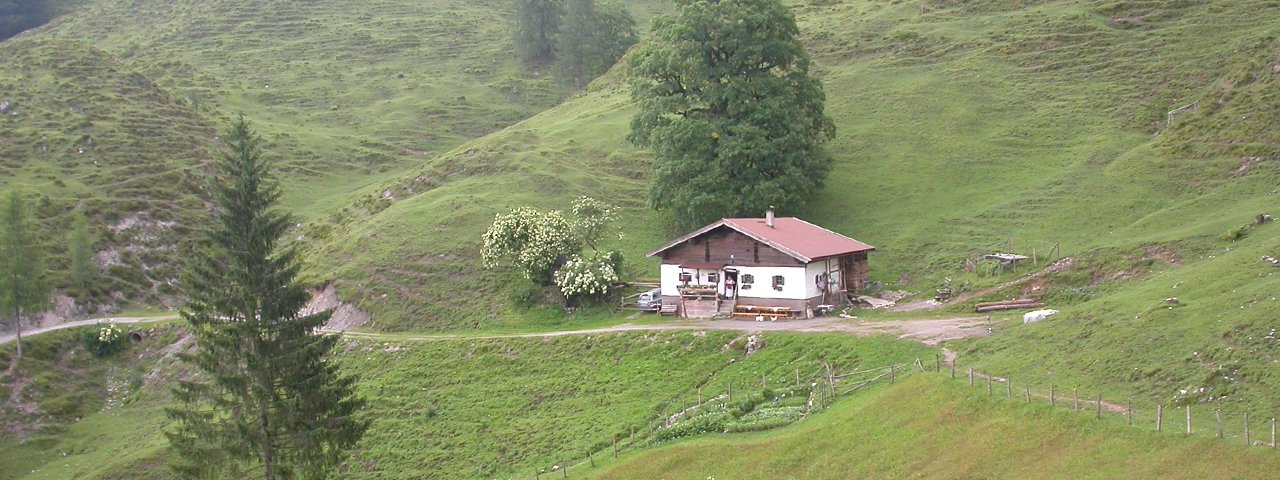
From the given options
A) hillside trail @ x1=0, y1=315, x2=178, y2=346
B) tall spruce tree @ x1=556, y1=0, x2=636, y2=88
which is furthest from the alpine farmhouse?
tall spruce tree @ x1=556, y1=0, x2=636, y2=88

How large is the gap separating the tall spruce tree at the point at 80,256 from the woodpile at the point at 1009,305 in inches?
2281

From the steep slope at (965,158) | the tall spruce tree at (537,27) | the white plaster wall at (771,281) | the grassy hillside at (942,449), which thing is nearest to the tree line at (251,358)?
the grassy hillside at (942,449)

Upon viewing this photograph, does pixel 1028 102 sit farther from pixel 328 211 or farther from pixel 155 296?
pixel 155 296

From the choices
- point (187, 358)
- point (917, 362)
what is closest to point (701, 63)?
point (917, 362)

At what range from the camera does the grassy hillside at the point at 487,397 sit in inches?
1774

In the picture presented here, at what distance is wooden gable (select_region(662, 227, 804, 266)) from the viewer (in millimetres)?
55562

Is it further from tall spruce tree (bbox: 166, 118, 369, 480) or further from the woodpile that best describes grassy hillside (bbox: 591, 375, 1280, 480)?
the woodpile

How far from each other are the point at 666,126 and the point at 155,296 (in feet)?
127

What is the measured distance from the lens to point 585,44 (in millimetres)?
128625

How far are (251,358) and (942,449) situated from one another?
2423 cm

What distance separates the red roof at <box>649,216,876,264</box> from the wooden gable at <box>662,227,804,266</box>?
0.45 meters

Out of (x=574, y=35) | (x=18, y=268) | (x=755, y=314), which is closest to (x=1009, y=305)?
(x=755, y=314)

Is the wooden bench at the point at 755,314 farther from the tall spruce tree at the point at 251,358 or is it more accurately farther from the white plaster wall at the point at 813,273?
the tall spruce tree at the point at 251,358

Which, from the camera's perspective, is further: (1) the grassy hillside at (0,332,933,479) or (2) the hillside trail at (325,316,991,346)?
(1) the grassy hillside at (0,332,933,479)
